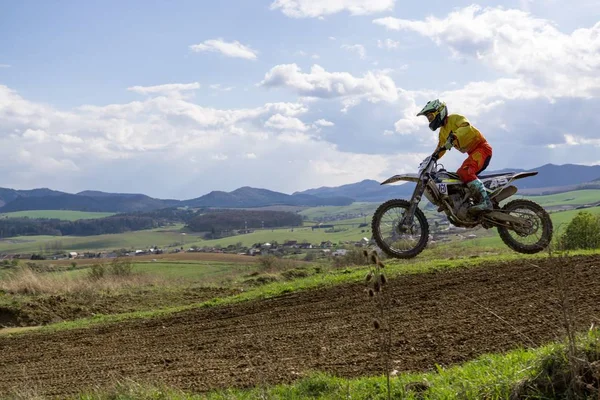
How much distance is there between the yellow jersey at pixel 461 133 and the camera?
8555 millimetres

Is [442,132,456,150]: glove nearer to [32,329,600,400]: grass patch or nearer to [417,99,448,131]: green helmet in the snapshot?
[417,99,448,131]: green helmet

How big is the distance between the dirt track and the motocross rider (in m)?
1.74

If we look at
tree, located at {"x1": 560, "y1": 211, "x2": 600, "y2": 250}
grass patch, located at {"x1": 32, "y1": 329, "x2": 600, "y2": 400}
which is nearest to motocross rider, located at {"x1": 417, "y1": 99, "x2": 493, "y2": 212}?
grass patch, located at {"x1": 32, "y1": 329, "x2": 600, "y2": 400}

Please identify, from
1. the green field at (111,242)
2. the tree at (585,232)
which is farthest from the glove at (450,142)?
the green field at (111,242)

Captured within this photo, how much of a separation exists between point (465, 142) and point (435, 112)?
75 centimetres

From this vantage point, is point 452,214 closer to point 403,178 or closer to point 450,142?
point 403,178

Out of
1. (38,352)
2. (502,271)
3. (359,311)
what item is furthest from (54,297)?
(502,271)

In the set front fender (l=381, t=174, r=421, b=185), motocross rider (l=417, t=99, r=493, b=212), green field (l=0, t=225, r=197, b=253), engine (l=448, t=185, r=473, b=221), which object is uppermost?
motocross rider (l=417, t=99, r=493, b=212)

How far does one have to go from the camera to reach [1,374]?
10.6m

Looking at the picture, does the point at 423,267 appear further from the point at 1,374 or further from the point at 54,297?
the point at 54,297

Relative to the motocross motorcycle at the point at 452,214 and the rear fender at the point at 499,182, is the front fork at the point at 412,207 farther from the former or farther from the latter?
the rear fender at the point at 499,182

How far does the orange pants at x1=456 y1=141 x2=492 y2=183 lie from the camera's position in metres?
8.79

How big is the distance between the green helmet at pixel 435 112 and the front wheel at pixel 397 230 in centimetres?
143

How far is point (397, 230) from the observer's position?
9141 millimetres
